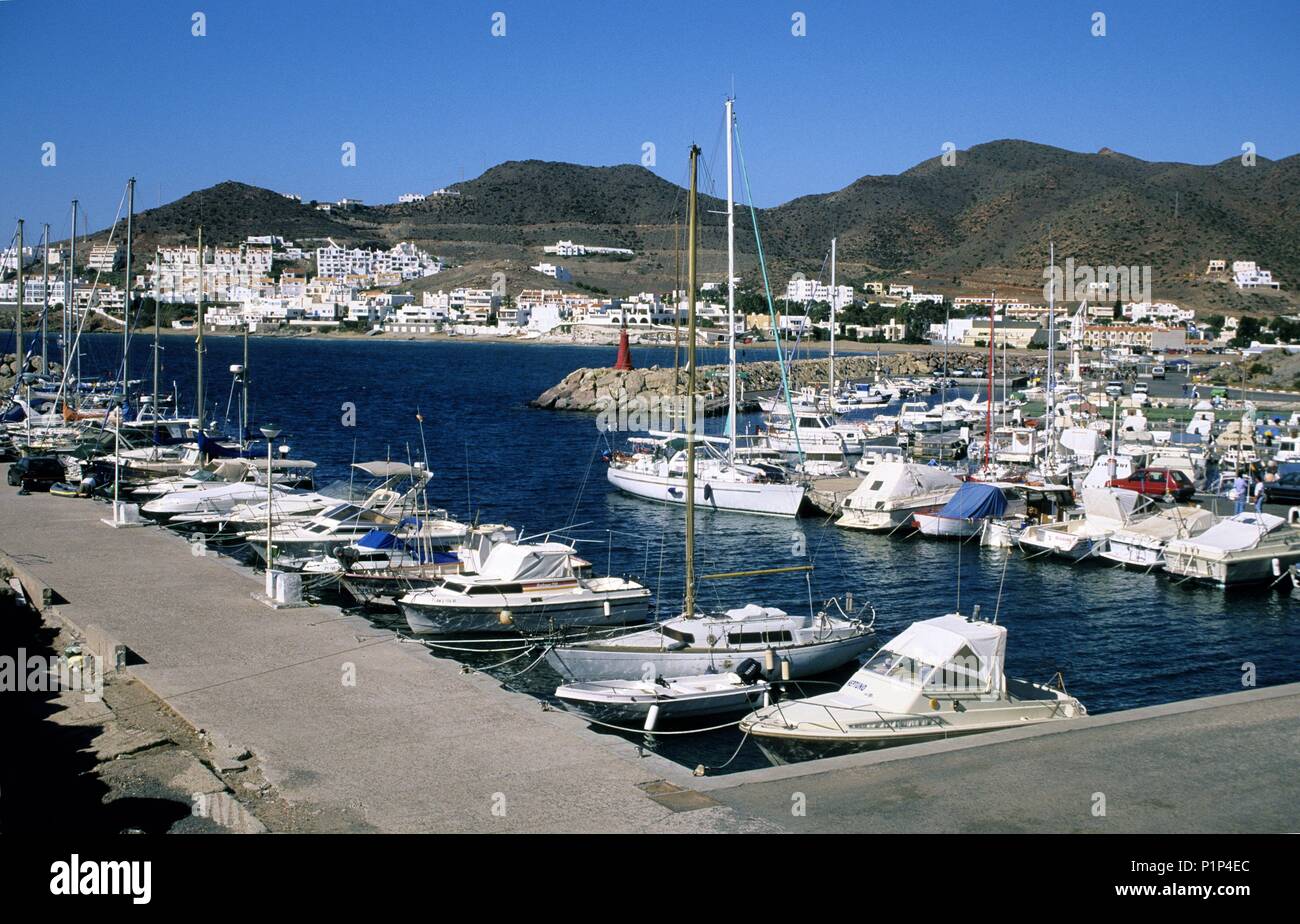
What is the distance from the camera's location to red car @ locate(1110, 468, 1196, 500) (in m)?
31.2

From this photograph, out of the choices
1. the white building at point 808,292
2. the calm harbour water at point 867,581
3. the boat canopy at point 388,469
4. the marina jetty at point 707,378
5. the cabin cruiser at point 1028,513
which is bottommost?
the calm harbour water at point 867,581

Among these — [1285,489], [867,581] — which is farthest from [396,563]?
[1285,489]

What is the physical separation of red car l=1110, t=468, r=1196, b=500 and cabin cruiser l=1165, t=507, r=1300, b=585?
22.1 ft

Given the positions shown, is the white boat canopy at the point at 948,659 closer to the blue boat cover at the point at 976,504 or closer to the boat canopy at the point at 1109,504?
the boat canopy at the point at 1109,504

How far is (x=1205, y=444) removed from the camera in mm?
38906

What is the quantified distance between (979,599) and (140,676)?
598 inches

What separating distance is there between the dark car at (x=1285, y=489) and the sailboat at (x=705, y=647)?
20.5 metres

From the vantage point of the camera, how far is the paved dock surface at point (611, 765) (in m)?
8.91

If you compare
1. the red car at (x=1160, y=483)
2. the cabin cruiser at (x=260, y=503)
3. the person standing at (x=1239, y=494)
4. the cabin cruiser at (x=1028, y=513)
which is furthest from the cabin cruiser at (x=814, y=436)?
the cabin cruiser at (x=260, y=503)

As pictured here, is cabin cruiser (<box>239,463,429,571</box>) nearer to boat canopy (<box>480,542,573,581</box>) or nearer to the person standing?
boat canopy (<box>480,542,573,581</box>)

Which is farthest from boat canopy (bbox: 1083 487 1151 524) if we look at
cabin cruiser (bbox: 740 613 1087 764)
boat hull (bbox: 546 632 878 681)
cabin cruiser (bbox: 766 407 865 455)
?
cabin cruiser (bbox: 766 407 865 455)

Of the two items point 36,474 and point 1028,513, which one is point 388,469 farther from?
point 1028,513
